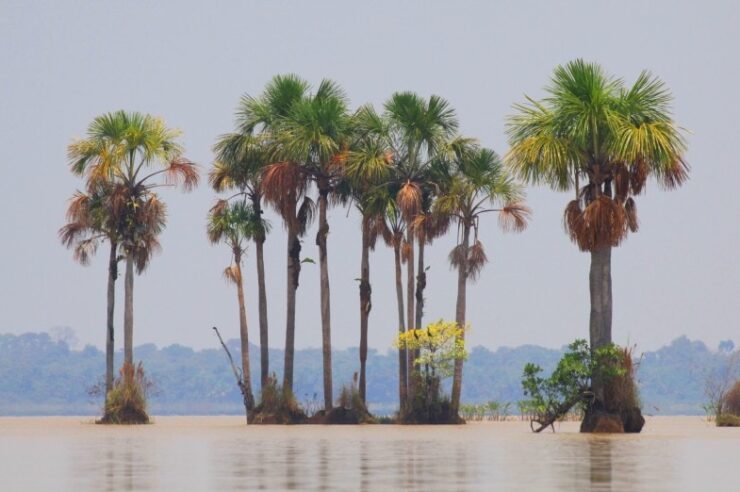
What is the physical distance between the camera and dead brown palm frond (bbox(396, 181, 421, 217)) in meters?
52.1

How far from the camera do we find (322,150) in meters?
53.1

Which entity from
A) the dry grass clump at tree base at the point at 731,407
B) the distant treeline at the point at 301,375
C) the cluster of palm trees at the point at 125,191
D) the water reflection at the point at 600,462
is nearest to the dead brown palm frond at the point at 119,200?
the cluster of palm trees at the point at 125,191

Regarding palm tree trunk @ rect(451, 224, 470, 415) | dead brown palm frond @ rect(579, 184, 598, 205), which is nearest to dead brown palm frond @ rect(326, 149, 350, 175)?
palm tree trunk @ rect(451, 224, 470, 415)

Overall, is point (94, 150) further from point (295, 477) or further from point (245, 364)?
point (295, 477)

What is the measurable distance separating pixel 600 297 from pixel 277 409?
15.2 meters

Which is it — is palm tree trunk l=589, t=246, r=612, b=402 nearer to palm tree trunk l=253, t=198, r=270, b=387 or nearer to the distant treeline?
palm tree trunk l=253, t=198, r=270, b=387

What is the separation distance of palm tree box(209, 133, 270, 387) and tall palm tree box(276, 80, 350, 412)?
4.65 feet

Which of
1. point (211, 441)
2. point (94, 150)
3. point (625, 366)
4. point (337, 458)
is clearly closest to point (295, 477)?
point (337, 458)

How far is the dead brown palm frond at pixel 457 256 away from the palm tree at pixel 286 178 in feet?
17.7

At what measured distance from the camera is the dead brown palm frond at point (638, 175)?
41.1m

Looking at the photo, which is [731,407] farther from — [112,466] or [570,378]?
[112,466]

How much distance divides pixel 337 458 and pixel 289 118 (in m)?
29.5

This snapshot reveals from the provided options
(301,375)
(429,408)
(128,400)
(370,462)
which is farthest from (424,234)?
(301,375)

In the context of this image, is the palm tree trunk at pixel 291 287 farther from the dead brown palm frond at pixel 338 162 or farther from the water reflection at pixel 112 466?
the water reflection at pixel 112 466
